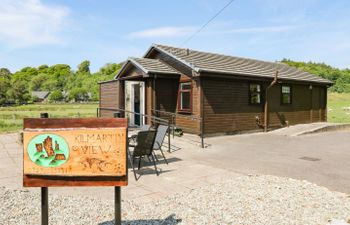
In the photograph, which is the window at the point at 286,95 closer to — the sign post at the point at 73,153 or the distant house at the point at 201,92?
the distant house at the point at 201,92

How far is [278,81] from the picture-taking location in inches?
568

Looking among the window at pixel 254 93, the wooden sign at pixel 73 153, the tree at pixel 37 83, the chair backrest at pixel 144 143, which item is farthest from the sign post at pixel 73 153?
the tree at pixel 37 83

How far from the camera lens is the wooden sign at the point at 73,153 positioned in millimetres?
2822

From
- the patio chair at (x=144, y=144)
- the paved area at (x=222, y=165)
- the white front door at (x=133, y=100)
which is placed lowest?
the paved area at (x=222, y=165)

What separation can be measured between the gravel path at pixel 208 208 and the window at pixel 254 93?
920 cm

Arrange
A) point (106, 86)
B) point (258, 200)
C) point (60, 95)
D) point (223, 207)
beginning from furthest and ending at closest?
point (60, 95) < point (106, 86) < point (258, 200) < point (223, 207)

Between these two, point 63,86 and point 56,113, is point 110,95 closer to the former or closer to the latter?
point 56,113

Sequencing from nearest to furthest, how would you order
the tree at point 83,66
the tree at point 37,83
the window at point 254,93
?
1. the window at point 254,93
2. the tree at point 37,83
3. the tree at point 83,66

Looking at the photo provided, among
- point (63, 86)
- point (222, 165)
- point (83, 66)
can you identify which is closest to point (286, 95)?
point (222, 165)

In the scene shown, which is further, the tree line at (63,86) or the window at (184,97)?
the tree line at (63,86)

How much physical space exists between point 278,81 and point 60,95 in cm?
8082

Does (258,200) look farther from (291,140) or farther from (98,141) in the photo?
(291,140)

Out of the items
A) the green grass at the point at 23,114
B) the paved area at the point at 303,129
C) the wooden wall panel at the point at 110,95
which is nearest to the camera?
the paved area at the point at 303,129

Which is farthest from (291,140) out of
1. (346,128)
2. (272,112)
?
(346,128)
